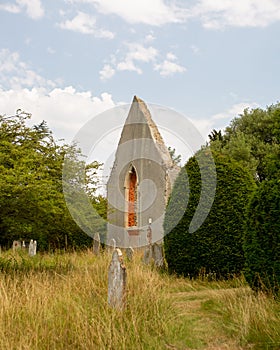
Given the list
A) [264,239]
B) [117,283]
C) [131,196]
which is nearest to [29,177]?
[117,283]

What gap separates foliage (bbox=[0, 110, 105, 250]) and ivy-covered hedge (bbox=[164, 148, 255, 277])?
2.55 m

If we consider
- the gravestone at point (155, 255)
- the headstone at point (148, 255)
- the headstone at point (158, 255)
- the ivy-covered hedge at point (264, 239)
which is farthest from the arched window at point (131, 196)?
the ivy-covered hedge at point (264, 239)

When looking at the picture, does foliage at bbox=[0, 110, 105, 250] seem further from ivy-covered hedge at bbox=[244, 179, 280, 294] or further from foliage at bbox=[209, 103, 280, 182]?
foliage at bbox=[209, 103, 280, 182]

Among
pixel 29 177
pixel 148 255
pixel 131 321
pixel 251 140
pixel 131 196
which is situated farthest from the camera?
pixel 251 140

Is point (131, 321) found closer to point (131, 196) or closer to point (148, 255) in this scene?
point (148, 255)

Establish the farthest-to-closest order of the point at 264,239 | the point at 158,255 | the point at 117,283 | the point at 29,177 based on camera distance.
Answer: the point at 158,255
the point at 29,177
the point at 264,239
the point at 117,283

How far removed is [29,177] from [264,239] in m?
4.57

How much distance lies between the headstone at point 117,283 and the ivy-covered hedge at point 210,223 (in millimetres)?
3570

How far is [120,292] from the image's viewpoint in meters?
4.89

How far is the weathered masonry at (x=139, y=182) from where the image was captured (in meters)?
16.6

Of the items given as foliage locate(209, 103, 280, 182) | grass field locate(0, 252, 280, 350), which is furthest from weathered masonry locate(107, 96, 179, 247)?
A: grass field locate(0, 252, 280, 350)

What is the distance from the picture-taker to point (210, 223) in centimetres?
834

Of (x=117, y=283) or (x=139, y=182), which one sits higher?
(x=139, y=182)

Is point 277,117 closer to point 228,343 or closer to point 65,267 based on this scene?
point 228,343
